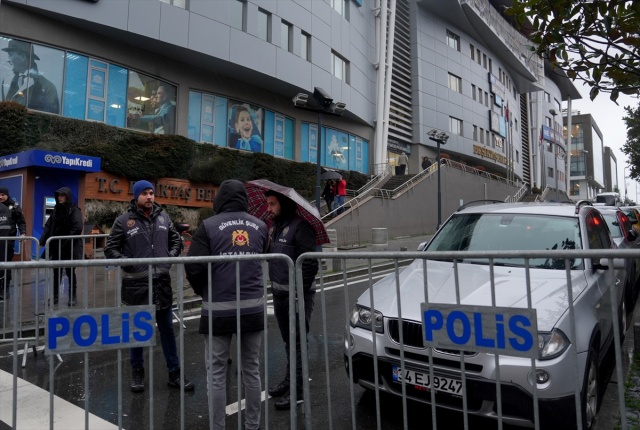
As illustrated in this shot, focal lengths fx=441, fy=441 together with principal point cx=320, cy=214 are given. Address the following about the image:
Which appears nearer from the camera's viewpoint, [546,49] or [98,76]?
[546,49]

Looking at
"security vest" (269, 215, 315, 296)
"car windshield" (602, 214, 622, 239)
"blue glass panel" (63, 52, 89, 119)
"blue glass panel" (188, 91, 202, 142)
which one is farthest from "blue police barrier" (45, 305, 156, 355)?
"blue glass panel" (188, 91, 202, 142)

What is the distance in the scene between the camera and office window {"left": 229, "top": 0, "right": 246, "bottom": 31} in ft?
68.3

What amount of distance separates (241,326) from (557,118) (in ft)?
262

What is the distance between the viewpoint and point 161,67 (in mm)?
20031

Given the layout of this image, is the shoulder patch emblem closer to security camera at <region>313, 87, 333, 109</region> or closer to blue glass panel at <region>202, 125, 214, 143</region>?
security camera at <region>313, 87, 333, 109</region>

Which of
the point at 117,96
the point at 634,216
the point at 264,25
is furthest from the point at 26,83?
the point at 634,216

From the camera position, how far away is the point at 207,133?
22234 millimetres

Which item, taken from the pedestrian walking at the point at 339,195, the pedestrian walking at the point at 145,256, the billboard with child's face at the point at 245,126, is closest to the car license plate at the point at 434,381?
the pedestrian walking at the point at 145,256

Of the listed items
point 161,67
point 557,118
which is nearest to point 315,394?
point 161,67

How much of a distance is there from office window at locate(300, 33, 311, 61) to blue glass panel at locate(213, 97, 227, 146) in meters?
5.34

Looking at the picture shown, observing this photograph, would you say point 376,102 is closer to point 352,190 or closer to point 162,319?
point 352,190

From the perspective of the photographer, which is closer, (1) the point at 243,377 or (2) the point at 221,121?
(1) the point at 243,377

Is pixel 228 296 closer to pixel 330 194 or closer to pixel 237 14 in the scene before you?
pixel 330 194

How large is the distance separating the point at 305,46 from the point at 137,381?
2338cm
